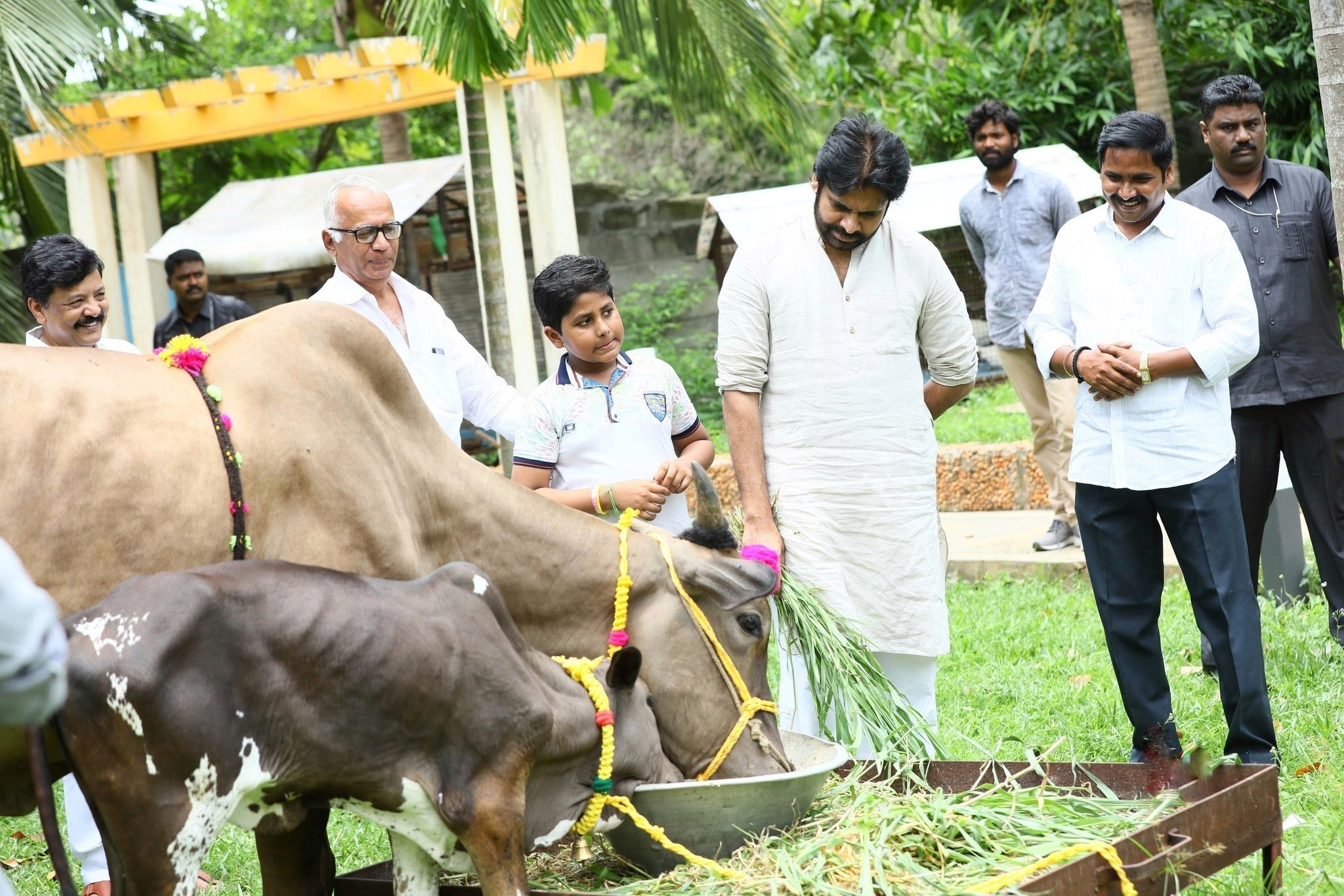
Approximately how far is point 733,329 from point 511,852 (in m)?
2.11

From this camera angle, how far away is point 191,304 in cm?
827

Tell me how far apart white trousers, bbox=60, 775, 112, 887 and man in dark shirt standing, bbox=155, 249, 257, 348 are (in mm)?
3962

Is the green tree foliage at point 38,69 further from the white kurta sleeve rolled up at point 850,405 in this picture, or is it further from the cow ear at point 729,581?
the cow ear at point 729,581

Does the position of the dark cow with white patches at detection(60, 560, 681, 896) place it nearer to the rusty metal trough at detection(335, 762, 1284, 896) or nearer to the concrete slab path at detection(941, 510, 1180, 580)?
the rusty metal trough at detection(335, 762, 1284, 896)

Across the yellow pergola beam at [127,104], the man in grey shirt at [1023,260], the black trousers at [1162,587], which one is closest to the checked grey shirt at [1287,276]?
the black trousers at [1162,587]

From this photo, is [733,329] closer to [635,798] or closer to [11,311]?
[635,798]

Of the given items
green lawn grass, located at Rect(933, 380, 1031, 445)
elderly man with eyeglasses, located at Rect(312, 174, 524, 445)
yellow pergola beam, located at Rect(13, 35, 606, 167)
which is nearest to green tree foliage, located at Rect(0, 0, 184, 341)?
yellow pergola beam, located at Rect(13, 35, 606, 167)

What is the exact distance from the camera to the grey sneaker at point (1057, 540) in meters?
8.15

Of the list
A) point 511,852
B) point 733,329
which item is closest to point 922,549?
point 733,329

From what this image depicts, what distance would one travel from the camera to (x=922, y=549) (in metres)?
4.62

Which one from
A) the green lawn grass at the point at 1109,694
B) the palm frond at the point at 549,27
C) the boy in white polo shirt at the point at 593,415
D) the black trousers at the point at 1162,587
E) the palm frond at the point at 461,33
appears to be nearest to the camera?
the green lawn grass at the point at 1109,694

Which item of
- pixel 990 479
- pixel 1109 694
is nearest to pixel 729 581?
pixel 1109 694

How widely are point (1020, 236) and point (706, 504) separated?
16.2ft

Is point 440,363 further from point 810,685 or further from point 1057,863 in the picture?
point 1057,863
